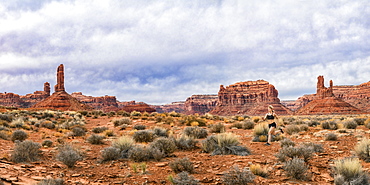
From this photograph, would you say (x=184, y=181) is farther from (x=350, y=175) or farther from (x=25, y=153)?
(x=25, y=153)

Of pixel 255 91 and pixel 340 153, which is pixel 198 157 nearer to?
pixel 340 153

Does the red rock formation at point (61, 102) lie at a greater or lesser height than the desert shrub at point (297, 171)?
greater

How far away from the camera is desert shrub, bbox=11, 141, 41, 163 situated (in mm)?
7938

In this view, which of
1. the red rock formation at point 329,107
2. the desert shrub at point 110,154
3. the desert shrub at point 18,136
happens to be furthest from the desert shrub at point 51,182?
the red rock formation at point 329,107

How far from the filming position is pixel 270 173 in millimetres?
7074

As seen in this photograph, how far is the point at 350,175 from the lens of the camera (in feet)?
20.5

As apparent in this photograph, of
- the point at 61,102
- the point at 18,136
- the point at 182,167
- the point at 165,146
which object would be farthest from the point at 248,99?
the point at 182,167

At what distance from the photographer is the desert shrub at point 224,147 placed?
950cm

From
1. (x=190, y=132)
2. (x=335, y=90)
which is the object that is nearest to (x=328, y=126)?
(x=190, y=132)

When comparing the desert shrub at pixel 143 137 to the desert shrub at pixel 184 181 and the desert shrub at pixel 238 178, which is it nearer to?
the desert shrub at pixel 184 181

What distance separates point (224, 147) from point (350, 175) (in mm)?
4495

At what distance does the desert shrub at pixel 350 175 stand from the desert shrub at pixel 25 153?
9650mm

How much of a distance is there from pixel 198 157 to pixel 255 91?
6342 inches

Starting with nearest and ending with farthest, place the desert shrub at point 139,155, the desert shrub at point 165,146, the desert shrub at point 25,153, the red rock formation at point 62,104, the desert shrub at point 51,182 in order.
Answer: the desert shrub at point 51,182, the desert shrub at point 25,153, the desert shrub at point 139,155, the desert shrub at point 165,146, the red rock formation at point 62,104
